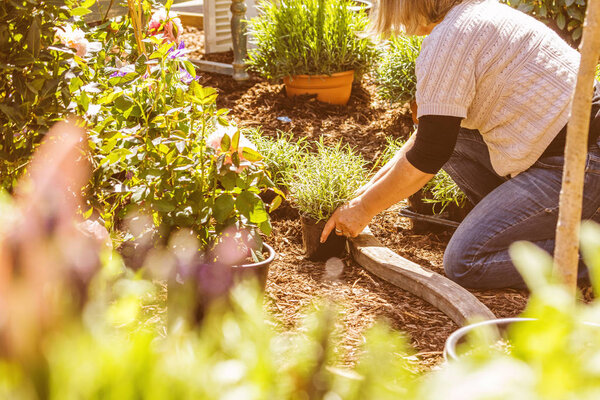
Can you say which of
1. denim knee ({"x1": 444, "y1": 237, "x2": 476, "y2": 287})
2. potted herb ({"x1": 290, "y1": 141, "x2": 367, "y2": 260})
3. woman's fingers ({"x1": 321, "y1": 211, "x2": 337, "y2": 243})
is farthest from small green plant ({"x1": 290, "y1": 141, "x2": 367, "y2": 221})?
denim knee ({"x1": 444, "y1": 237, "x2": 476, "y2": 287})

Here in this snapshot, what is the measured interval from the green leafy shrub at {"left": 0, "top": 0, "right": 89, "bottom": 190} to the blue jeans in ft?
4.91

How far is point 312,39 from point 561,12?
188 centimetres

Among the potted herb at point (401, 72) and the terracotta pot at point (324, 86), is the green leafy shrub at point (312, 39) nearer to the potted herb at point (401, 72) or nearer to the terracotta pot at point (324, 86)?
the terracotta pot at point (324, 86)

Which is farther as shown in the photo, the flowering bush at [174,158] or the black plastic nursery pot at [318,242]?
the black plastic nursery pot at [318,242]

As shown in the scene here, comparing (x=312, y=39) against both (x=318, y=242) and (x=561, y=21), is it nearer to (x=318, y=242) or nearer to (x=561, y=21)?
(x=561, y=21)

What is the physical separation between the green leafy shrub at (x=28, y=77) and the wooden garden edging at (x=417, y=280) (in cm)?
127

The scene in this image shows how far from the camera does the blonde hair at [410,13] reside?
2.23m

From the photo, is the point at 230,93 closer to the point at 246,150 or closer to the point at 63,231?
the point at 246,150

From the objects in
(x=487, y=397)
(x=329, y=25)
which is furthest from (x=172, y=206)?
(x=329, y=25)

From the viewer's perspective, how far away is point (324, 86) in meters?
4.56

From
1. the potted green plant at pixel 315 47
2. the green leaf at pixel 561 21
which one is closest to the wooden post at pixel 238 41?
the potted green plant at pixel 315 47

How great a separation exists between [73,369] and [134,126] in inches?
57.5

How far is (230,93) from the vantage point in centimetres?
500

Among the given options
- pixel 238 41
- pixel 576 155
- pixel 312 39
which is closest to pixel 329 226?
pixel 576 155
